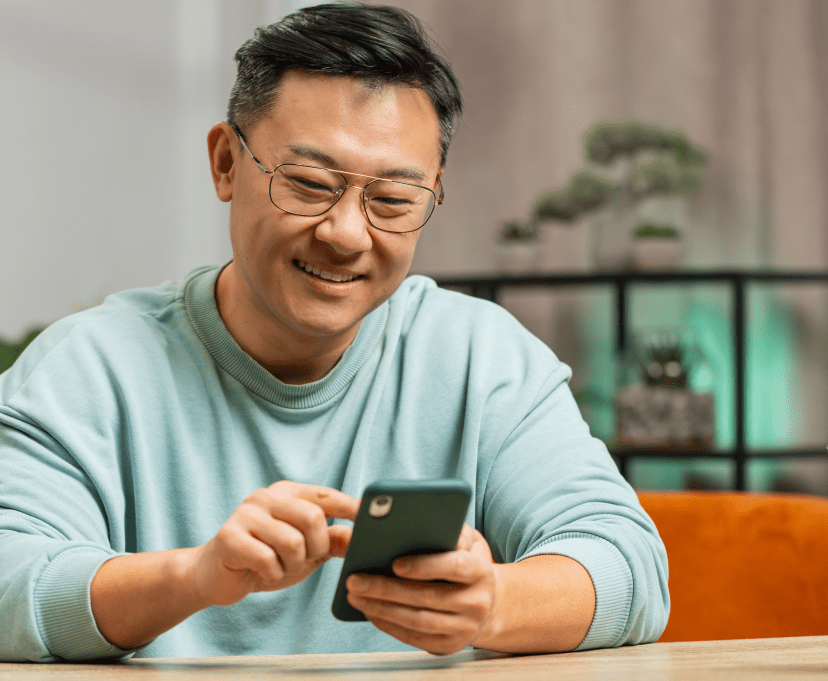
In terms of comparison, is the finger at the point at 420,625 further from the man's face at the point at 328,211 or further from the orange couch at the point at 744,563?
the orange couch at the point at 744,563

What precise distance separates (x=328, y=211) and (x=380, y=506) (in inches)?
19.6

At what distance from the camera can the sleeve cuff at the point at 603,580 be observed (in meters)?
0.82

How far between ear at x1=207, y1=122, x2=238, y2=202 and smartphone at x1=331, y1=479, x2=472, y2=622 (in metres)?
0.63

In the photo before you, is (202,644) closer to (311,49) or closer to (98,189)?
(311,49)

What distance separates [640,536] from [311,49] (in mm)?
679

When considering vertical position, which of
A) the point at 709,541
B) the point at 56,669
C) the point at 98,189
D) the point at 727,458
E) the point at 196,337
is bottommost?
the point at 727,458

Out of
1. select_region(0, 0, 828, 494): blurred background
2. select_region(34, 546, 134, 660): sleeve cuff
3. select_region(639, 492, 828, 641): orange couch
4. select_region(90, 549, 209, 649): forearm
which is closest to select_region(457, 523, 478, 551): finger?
select_region(90, 549, 209, 649): forearm

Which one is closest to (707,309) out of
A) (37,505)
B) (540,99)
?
(540,99)

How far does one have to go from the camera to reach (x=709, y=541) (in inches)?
51.9

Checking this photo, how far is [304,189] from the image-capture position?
0.99m

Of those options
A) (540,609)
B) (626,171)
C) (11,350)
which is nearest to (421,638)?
(540,609)

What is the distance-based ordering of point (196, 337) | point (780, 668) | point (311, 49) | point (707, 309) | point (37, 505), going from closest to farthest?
1. point (780, 668)
2. point (37, 505)
3. point (311, 49)
4. point (196, 337)
5. point (707, 309)

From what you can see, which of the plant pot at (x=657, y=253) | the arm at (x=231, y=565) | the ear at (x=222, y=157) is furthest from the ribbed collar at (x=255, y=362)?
the plant pot at (x=657, y=253)

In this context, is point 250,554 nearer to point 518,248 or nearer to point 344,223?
point 344,223
